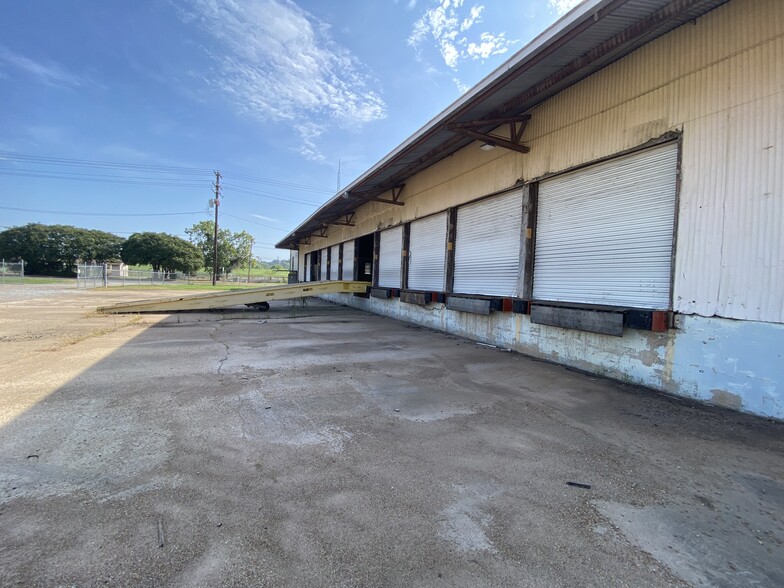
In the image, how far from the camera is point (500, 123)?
734 centimetres

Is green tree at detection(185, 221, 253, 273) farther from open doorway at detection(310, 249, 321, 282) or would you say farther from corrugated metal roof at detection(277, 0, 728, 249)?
corrugated metal roof at detection(277, 0, 728, 249)

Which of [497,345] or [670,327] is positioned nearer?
[670,327]

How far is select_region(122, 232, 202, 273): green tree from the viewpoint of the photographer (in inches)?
2483

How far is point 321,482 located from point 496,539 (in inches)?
49.4

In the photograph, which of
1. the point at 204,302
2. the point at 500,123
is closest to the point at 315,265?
the point at 204,302

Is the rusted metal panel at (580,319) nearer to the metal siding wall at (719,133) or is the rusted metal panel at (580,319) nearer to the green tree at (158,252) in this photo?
the metal siding wall at (719,133)

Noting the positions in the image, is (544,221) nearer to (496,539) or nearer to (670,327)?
(670,327)

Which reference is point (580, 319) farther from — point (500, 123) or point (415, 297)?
point (415, 297)

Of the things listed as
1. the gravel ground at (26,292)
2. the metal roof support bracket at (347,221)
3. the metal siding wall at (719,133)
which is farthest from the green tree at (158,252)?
the metal siding wall at (719,133)

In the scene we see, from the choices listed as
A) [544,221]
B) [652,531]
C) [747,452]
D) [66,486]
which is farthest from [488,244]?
[66,486]

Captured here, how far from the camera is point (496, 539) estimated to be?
2051 mm

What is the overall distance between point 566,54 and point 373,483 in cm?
650

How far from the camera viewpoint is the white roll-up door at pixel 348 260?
18.7 metres

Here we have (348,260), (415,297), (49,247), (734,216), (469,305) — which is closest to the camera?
(734,216)
